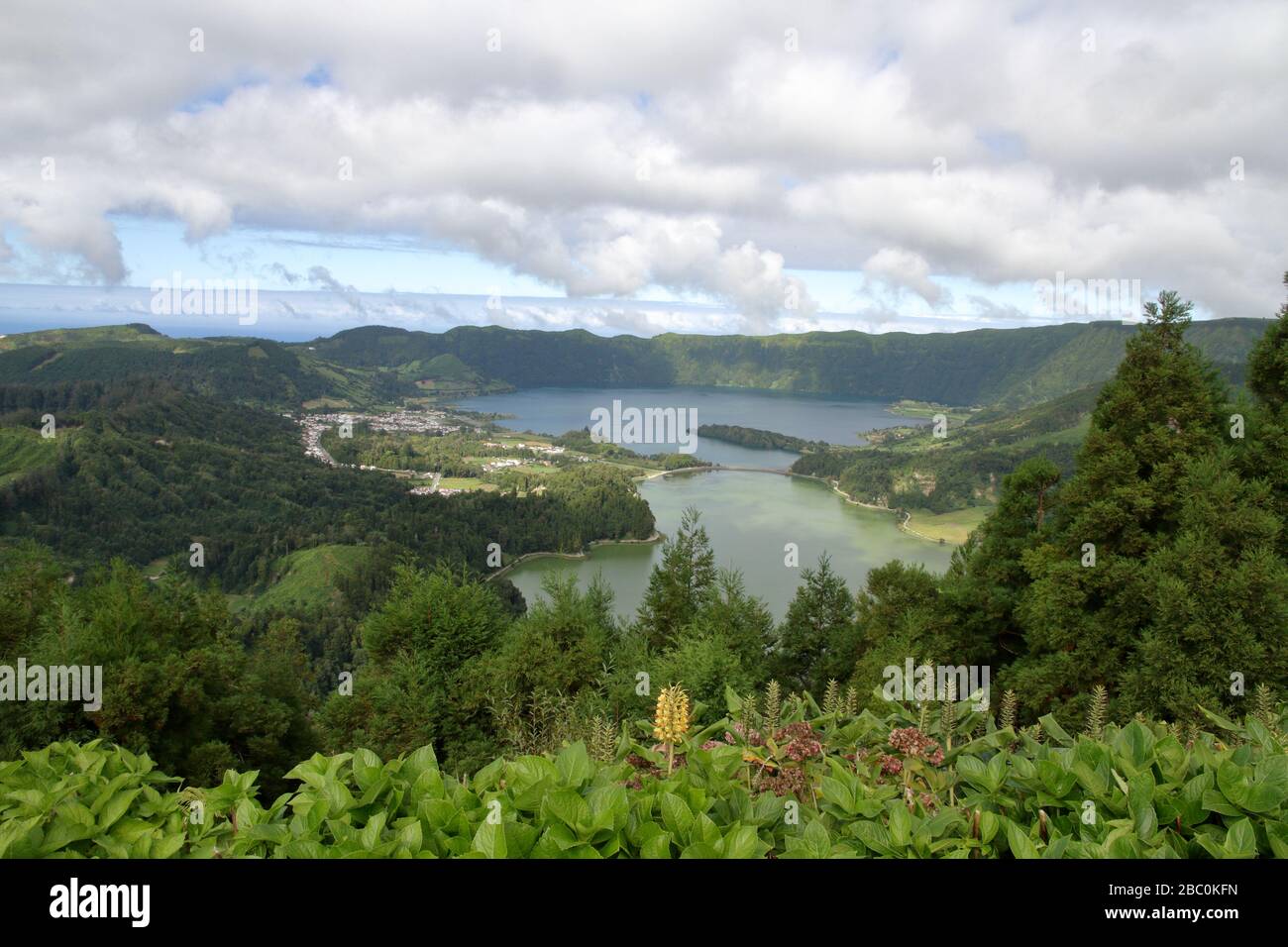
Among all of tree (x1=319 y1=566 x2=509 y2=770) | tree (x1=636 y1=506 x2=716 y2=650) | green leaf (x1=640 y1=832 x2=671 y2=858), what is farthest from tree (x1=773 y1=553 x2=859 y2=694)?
green leaf (x1=640 y1=832 x2=671 y2=858)

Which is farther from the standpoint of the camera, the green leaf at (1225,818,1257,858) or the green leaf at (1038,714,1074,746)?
the green leaf at (1038,714,1074,746)

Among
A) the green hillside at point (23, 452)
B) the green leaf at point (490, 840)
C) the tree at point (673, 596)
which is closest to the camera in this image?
the green leaf at point (490, 840)

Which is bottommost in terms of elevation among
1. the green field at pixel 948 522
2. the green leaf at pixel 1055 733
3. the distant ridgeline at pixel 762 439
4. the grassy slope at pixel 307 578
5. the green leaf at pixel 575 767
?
the grassy slope at pixel 307 578

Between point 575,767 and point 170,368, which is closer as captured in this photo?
point 575,767

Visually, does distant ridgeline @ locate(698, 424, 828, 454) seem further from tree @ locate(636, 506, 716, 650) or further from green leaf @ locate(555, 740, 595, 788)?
green leaf @ locate(555, 740, 595, 788)

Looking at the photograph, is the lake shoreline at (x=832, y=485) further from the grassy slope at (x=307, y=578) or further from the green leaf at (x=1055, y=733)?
the green leaf at (x=1055, y=733)

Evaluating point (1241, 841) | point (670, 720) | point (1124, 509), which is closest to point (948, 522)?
point (1124, 509)

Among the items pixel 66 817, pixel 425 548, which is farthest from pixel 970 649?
pixel 425 548

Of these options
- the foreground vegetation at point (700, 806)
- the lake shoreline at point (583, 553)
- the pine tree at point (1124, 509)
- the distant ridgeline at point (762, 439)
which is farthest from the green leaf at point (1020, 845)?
the distant ridgeline at point (762, 439)

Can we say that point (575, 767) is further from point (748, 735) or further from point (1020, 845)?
point (1020, 845)

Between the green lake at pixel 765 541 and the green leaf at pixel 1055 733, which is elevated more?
the green leaf at pixel 1055 733

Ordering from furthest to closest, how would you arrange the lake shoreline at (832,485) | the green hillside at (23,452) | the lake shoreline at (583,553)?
the green hillside at (23,452) < the lake shoreline at (832,485) < the lake shoreline at (583,553)
